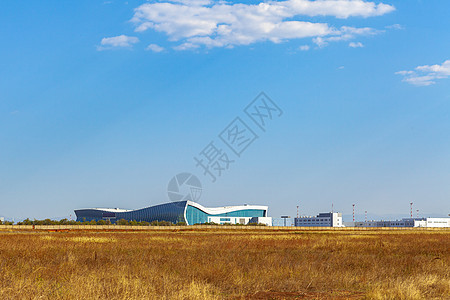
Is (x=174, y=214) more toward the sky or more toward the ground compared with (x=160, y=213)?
more toward the ground

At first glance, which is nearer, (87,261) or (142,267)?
(142,267)

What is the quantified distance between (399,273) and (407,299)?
6.11 m

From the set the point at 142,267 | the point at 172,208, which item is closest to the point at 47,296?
the point at 142,267

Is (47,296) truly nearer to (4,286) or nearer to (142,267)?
(4,286)

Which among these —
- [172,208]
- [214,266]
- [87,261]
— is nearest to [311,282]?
[214,266]

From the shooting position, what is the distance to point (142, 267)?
17.7 metres

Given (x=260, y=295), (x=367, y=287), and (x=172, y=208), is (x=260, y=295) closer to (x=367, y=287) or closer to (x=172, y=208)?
(x=367, y=287)

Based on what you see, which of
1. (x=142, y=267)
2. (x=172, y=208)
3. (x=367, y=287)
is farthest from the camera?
(x=172, y=208)

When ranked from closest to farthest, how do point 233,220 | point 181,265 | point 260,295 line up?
point 260,295 < point 181,265 < point 233,220

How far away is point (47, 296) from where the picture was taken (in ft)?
36.7

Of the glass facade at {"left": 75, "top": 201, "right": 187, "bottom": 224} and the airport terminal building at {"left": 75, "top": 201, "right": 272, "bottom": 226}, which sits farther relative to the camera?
the airport terminal building at {"left": 75, "top": 201, "right": 272, "bottom": 226}

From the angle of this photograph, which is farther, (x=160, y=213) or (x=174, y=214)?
(x=160, y=213)

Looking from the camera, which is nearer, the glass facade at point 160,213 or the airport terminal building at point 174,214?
the glass facade at point 160,213

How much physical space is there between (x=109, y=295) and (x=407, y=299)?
299 inches
